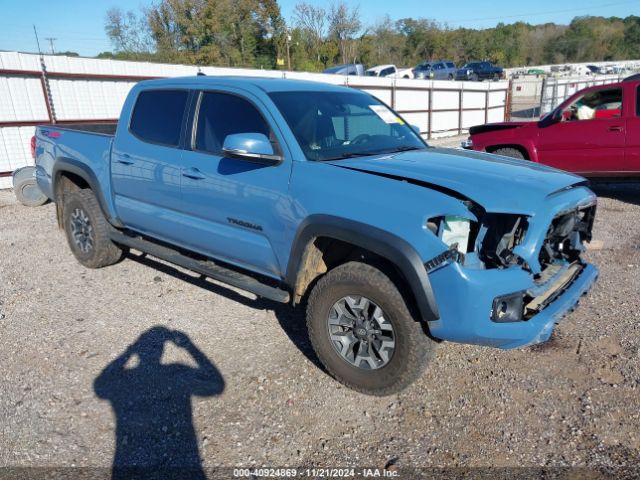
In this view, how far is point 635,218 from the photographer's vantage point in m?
7.13

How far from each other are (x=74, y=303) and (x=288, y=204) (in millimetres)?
2672

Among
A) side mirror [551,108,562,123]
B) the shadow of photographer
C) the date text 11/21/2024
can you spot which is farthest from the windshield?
side mirror [551,108,562,123]

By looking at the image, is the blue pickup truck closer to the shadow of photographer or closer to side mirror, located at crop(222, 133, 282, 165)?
side mirror, located at crop(222, 133, 282, 165)

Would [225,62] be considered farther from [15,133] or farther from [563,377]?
[563,377]

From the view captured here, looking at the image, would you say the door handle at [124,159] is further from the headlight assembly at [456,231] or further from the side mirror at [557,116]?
the side mirror at [557,116]

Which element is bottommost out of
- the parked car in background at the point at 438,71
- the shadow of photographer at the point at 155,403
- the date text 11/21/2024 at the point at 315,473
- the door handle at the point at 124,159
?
the date text 11/21/2024 at the point at 315,473

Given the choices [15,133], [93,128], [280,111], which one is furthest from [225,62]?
[280,111]

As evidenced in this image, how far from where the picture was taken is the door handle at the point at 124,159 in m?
4.40

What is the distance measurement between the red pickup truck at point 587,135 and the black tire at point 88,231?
20.6 feet

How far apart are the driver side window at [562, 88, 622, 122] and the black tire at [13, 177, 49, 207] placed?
9.08m

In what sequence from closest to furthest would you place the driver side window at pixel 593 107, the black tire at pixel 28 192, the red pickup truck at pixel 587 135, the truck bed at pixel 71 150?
1. the truck bed at pixel 71 150
2. the red pickup truck at pixel 587 135
3. the driver side window at pixel 593 107
4. the black tire at pixel 28 192

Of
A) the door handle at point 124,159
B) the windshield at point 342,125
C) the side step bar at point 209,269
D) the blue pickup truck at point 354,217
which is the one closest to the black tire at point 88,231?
the side step bar at point 209,269

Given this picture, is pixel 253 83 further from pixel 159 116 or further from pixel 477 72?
pixel 477 72

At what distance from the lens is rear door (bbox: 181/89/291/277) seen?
329cm
